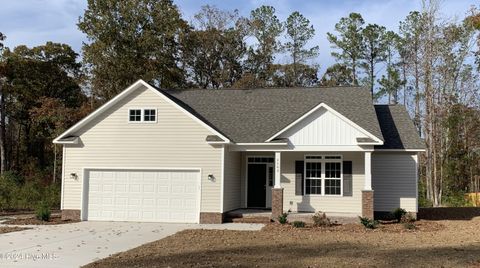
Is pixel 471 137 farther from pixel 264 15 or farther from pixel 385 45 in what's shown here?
pixel 264 15

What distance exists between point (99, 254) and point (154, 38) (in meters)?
23.0

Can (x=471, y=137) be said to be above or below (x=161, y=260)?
above

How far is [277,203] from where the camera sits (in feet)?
60.4

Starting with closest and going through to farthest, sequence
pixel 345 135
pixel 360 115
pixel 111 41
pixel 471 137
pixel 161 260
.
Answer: pixel 161 260 → pixel 345 135 → pixel 360 115 → pixel 111 41 → pixel 471 137

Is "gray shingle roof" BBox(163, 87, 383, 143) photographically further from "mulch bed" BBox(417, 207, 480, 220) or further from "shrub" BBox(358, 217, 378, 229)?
"mulch bed" BBox(417, 207, 480, 220)

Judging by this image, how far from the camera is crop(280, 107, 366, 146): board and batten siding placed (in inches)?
733

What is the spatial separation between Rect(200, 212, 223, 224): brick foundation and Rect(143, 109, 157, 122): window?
4.04 meters

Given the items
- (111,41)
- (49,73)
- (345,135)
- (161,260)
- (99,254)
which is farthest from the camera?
(49,73)

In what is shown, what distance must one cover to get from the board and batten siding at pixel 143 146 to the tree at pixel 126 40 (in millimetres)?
13209

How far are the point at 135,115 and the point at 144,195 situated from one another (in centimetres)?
305

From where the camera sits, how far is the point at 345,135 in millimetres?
18641

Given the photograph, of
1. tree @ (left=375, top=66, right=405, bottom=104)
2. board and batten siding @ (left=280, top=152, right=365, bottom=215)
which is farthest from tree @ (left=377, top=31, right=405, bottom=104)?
board and batten siding @ (left=280, top=152, right=365, bottom=215)

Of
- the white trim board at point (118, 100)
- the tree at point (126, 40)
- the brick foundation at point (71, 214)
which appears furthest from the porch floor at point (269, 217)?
the tree at point (126, 40)

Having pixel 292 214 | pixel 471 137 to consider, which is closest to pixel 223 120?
pixel 292 214
